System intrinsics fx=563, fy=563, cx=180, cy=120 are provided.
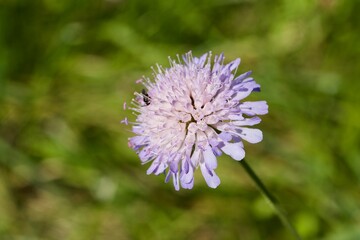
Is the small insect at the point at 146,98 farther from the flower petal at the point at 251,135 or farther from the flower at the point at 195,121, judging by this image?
the flower petal at the point at 251,135

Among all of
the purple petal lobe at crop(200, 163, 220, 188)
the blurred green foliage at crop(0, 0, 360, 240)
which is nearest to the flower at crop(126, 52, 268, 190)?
the purple petal lobe at crop(200, 163, 220, 188)

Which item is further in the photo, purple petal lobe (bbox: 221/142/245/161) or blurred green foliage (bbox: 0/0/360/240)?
blurred green foliage (bbox: 0/0/360/240)

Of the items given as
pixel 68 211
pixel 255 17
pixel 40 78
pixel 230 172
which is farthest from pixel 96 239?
pixel 255 17

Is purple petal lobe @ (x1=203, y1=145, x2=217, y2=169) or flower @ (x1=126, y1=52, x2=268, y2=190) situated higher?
flower @ (x1=126, y1=52, x2=268, y2=190)

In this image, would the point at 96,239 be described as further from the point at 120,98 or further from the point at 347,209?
the point at 347,209

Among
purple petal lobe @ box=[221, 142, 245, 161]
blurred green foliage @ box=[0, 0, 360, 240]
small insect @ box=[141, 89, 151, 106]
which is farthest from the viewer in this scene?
blurred green foliage @ box=[0, 0, 360, 240]

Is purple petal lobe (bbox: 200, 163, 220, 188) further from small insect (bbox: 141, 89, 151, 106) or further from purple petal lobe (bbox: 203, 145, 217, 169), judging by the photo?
small insect (bbox: 141, 89, 151, 106)

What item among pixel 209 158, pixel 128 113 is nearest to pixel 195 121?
pixel 209 158

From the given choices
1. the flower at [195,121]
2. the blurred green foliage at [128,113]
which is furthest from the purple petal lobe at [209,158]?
the blurred green foliage at [128,113]
